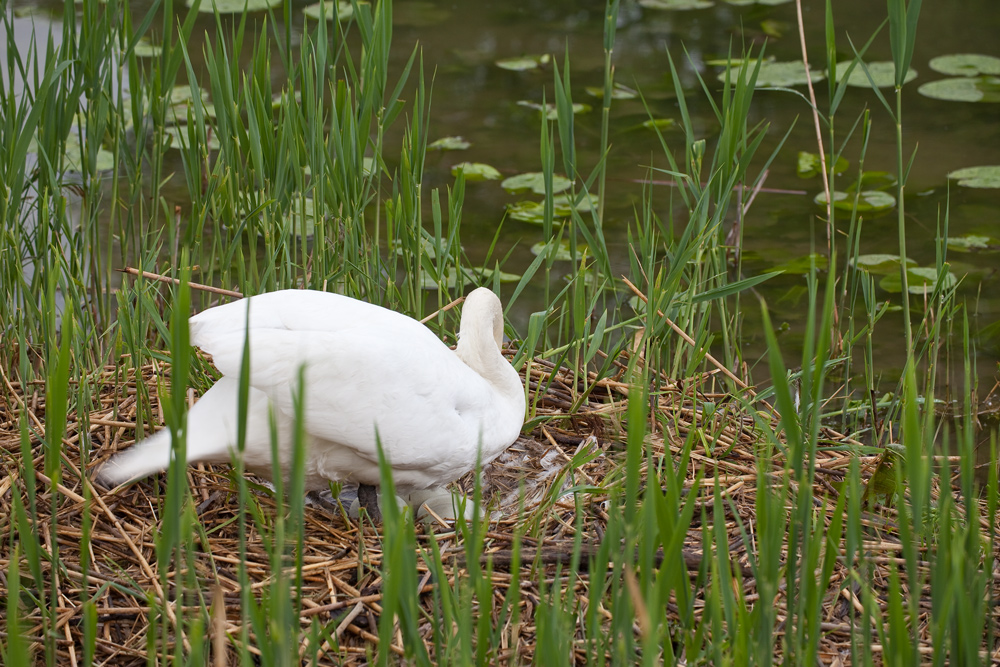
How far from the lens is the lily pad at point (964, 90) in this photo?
5.68 meters

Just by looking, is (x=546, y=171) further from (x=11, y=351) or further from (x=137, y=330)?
(x=11, y=351)

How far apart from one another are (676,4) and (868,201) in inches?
111

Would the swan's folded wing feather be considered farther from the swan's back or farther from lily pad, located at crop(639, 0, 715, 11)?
lily pad, located at crop(639, 0, 715, 11)

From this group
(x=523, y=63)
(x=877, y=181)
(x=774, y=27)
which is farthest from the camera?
(x=774, y=27)

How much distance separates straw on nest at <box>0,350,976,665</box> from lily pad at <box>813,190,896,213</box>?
220 centimetres

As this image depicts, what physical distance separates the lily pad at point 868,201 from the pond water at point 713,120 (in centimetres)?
5

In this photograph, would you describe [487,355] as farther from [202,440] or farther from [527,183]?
[527,183]

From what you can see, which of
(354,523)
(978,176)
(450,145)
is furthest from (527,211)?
(354,523)

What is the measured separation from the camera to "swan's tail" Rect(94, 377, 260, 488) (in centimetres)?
195

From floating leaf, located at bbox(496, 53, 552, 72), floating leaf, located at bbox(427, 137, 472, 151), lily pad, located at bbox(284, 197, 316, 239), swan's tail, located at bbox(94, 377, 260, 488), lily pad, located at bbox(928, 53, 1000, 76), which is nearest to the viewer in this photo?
swan's tail, located at bbox(94, 377, 260, 488)

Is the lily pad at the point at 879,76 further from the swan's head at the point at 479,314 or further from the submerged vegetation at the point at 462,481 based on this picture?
the swan's head at the point at 479,314

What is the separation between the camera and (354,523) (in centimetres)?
237

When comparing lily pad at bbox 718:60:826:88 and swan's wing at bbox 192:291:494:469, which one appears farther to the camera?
lily pad at bbox 718:60:826:88

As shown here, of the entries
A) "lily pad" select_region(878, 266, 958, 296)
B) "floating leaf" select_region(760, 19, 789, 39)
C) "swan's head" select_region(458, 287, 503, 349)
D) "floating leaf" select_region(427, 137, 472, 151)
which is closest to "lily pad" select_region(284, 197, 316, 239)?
"swan's head" select_region(458, 287, 503, 349)
